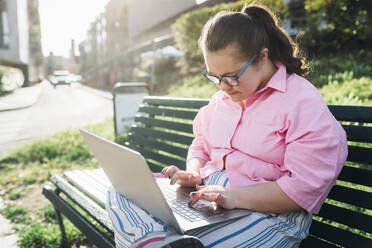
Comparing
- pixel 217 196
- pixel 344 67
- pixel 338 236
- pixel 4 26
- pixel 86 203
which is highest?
pixel 4 26

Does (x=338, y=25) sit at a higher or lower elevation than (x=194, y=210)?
higher

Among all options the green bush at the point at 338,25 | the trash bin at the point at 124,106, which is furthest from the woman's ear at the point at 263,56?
the green bush at the point at 338,25

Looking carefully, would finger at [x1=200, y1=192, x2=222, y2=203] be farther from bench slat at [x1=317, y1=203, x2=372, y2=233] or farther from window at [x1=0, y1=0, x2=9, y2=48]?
window at [x1=0, y1=0, x2=9, y2=48]

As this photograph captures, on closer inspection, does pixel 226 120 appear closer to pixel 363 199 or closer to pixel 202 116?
pixel 202 116

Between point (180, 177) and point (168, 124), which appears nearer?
point (180, 177)

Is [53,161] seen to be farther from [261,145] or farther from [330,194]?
[330,194]

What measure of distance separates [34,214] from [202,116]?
248 cm

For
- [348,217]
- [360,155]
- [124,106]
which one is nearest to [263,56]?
[360,155]

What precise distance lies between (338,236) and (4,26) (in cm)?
3057

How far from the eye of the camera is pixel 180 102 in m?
2.85

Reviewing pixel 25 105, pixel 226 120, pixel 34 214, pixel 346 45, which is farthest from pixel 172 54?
pixel 226 120

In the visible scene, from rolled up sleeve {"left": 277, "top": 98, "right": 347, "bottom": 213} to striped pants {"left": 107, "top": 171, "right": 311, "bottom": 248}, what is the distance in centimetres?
14

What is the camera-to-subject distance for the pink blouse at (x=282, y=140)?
1425mm

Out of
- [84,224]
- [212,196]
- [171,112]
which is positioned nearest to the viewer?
[212,196]
